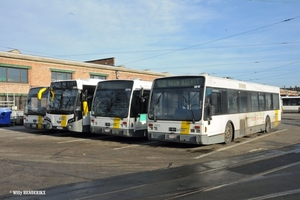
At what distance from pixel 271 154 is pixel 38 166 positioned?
25.9ft

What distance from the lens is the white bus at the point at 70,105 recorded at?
1538 cm

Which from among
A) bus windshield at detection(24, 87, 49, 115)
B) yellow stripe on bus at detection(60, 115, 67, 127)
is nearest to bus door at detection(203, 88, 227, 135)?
yellow stripe on bus at detection(60, 115, 67, 127)

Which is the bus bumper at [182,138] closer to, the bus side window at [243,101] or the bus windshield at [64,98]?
the bus side window at [243,101]

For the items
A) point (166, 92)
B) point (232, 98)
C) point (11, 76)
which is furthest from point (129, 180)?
point (11, 76)

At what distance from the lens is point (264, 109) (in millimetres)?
17734

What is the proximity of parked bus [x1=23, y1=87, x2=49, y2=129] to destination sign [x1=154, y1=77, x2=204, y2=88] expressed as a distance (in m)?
8.28

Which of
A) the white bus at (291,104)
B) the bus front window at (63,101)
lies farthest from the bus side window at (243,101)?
the white bus at (291,104)

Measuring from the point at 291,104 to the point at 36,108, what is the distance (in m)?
44.5

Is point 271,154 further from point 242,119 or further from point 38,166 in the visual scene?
point 38,166

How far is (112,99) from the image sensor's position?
14.1 m

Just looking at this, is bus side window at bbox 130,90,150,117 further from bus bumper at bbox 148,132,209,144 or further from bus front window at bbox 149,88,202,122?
bus bumper at bbox 148,132,209,144

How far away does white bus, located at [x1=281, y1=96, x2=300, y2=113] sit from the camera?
4959cm

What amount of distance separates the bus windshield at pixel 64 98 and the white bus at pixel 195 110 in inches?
195

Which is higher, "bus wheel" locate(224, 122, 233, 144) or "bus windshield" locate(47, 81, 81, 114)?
"bus windshield" locate(47, 81, 81, 114)
